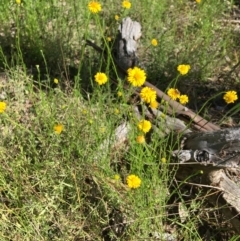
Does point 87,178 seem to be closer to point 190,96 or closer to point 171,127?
point 171,127

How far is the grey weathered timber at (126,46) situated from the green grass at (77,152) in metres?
0.26

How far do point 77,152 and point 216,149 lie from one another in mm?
839

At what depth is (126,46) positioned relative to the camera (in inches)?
121

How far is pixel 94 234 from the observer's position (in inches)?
89.9

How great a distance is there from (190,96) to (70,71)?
3.61ft

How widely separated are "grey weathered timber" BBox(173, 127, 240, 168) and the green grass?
0.17 metres

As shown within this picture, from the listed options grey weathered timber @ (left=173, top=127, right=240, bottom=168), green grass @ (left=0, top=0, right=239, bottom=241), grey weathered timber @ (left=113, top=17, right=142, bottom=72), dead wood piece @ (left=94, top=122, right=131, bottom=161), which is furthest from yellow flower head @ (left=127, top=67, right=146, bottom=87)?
grey weathered timber @ (left=113, top=17, right=142, bottom=72)

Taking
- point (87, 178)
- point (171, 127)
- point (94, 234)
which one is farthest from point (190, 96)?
point (94, 234)

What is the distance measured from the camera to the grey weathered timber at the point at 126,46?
306cm

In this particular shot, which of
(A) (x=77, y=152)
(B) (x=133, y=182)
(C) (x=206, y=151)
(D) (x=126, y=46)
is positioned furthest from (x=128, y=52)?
(B) (x=133, y=182)

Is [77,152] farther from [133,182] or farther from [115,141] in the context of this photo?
[133,182]

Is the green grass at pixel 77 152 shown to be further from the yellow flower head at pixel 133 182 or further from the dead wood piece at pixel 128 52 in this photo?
the dead wood piece at pixel 128 52

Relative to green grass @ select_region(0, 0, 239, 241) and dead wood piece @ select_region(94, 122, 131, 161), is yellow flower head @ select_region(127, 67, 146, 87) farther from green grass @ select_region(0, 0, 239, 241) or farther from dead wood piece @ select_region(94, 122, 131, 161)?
dead wood piece @ select_region(94, 122, 131, 161)

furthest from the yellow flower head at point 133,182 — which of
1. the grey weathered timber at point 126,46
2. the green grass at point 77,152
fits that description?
the grey weathered timber at point 126,46
